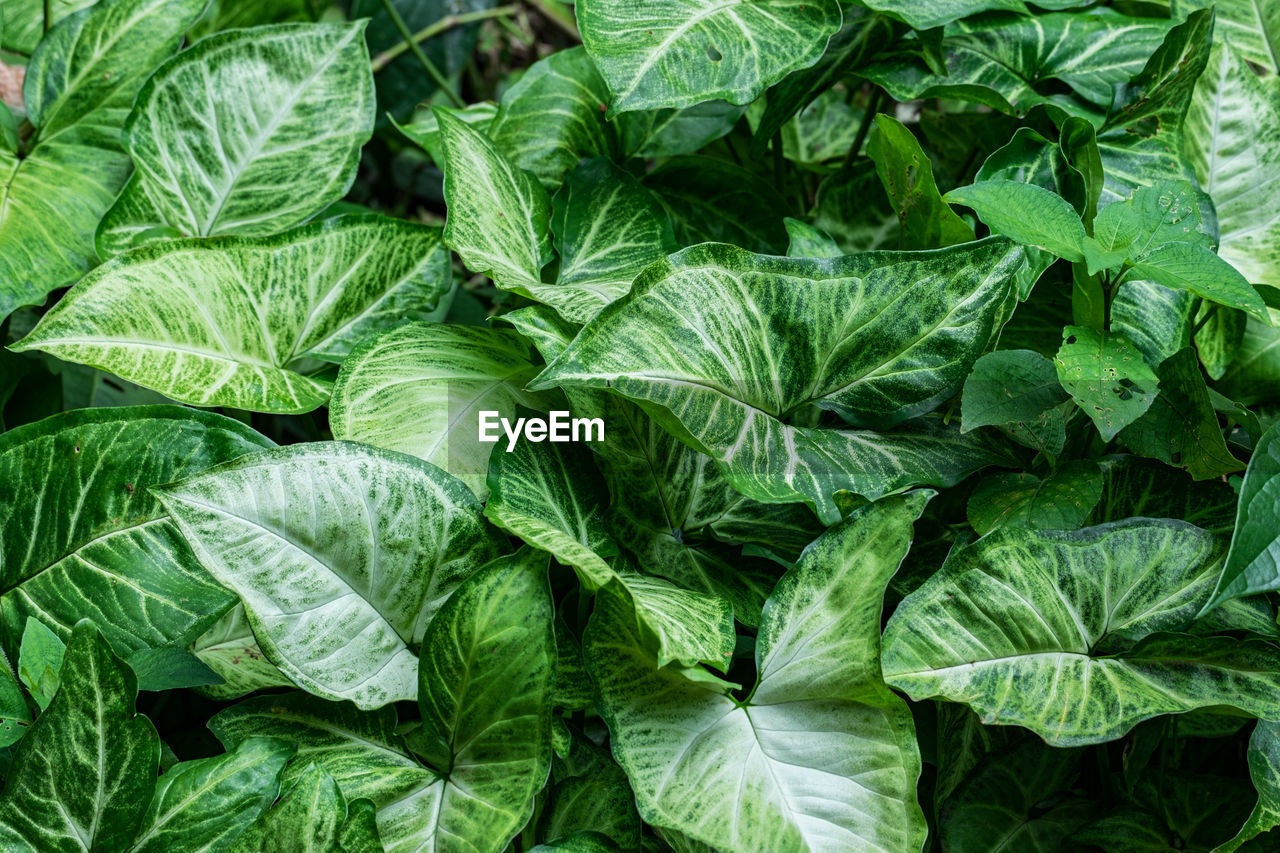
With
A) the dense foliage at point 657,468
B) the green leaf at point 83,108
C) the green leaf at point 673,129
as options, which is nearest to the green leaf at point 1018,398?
the dense foliage at point 657,468

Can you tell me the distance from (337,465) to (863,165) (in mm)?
691

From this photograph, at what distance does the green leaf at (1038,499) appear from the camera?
29.7 inches

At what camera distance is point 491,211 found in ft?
2.92

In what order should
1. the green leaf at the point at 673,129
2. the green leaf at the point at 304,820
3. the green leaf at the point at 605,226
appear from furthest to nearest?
the green leaf at the point at 673,129 → the green leaf at the point at 605,226 → the green leaf at the point at 304,820

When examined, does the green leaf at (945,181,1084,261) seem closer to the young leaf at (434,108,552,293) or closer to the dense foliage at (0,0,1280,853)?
the dense foliage at (0,0,1280,853)

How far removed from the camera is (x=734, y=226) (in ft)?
3.73

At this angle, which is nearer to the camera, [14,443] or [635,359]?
[635,359]

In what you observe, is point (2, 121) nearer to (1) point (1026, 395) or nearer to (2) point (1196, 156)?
(1) point (1026, 395)

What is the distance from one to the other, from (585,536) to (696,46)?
455mm

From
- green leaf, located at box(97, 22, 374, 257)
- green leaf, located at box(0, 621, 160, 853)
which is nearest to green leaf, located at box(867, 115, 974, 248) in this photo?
green leaf, located at box(97, 22, 374, 257)

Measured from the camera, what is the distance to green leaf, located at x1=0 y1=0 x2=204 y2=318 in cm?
103

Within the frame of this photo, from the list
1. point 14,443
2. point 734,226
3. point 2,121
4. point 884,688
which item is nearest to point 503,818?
point 884,688

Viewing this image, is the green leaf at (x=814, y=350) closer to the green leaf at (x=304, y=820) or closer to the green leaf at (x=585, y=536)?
the green leaf at (x=585, y=536)

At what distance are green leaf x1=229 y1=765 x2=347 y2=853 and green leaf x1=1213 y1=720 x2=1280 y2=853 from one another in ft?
1.99
